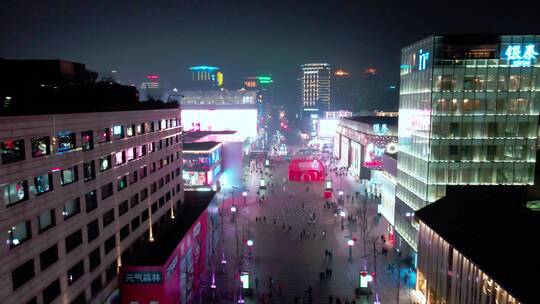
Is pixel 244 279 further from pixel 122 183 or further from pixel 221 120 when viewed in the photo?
pixel 221 120

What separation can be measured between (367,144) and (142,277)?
65555mm

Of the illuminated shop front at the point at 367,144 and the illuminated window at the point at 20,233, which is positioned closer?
the illuminated window at the point at 20,233

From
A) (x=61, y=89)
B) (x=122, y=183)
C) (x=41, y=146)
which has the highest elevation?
(x=61, y=89)

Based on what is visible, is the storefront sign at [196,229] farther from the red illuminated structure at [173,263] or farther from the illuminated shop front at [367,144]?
the illuminated shop front at [367,144]

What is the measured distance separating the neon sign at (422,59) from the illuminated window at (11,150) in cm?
3546

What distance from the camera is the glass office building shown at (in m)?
38.2

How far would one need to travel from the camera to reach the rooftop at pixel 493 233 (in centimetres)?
2016

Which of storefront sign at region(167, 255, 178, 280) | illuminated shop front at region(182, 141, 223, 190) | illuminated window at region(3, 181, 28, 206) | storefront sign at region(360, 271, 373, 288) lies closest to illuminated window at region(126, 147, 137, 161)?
storefront sign at region(167, 255, 178, 280)

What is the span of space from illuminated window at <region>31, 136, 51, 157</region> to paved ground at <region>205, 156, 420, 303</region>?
69.3 ft

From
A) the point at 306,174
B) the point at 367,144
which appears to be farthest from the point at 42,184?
the point at 306,174

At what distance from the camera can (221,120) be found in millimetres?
143750

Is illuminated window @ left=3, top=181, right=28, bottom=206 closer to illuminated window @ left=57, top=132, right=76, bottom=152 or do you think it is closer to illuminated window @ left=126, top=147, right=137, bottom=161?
illuminated window @ left=57, top=132, right=76, bottom=152

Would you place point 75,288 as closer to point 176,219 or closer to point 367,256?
point 176,219

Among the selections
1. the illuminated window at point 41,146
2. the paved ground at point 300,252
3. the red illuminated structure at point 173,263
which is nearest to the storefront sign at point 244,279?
the paved ground at point 300,252
